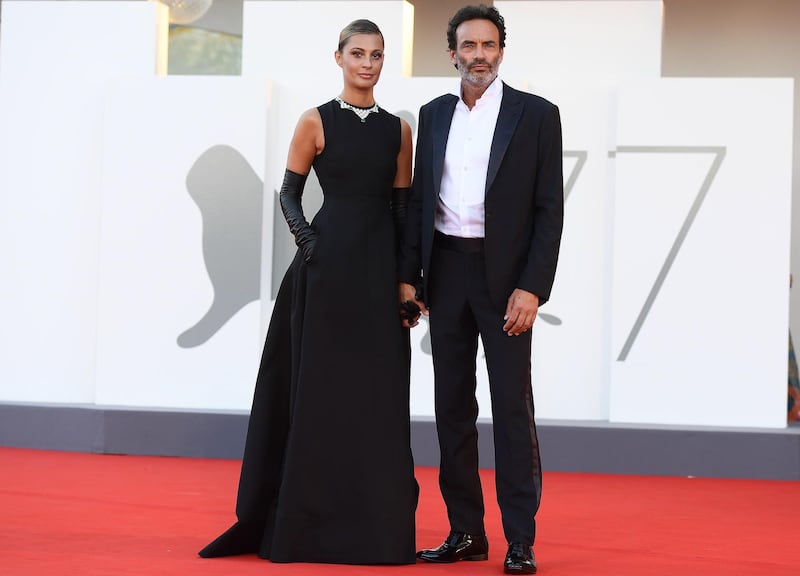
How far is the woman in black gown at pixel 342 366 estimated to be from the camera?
330 centimetres

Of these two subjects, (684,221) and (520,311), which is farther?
(684,221)

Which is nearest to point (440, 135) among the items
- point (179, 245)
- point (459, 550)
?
point (459, 550)

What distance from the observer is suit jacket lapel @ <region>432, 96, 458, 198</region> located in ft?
10.7

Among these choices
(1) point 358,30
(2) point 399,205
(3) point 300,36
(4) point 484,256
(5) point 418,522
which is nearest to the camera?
(4) point 484,256

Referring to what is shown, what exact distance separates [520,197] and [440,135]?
12.1 inches

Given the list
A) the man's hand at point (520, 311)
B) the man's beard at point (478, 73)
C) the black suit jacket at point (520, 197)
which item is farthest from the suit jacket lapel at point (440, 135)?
the man's hand at point (520, 311)

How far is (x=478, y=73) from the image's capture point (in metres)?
3.19

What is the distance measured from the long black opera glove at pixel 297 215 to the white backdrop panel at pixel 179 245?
2686mm

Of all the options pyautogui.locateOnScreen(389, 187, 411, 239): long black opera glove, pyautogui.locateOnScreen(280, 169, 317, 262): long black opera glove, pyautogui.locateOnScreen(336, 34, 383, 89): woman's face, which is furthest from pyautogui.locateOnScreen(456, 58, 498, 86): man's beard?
pyautogui.locateOnScreen(280, 169, 317, 262): long black opera glove

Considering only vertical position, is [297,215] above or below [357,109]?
below

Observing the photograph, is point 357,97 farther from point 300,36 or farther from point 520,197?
point 300,36

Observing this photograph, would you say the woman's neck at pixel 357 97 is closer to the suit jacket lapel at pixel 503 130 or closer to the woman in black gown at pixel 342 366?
the woman in black gown at pixel 342 366

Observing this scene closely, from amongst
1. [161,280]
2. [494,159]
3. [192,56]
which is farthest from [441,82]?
[192,56]

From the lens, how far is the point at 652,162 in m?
5.81
